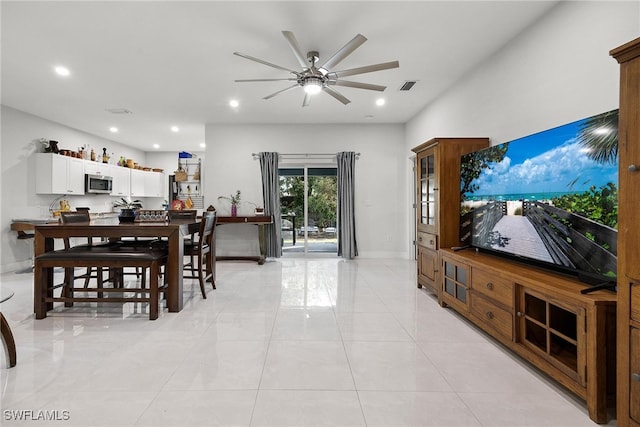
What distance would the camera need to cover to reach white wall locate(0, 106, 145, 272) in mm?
4910

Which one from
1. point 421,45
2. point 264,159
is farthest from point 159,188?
point 421,45

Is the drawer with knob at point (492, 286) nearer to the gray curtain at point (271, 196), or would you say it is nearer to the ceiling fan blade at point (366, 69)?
the ceiling fan blade at point (366, 69)

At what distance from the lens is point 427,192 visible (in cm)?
373

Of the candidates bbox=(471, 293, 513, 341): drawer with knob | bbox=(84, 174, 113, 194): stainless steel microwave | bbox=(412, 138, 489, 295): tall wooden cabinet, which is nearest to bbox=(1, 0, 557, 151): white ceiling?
bbox=(412, 138, 489, 295): tall wooden cabinet

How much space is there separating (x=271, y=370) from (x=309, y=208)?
462 cm

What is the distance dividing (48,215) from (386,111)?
621 centimetres

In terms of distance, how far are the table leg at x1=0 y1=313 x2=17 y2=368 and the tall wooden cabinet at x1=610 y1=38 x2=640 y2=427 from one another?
10.5 feet

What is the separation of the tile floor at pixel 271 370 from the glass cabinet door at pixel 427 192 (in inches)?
36.5

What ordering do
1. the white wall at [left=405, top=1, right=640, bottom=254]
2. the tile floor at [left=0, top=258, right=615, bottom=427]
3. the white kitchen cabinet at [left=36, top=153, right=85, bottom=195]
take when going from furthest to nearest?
the white kitchen cabinet at [left=36, top=153, right=85, bottom=195] → the white wall at [left=405, top=1, right=640, bottom=254] → the tile floor at [left=0, top=258, right=615, bottom=427]

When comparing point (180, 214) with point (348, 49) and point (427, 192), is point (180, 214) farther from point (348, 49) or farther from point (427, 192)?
point (427, 192)

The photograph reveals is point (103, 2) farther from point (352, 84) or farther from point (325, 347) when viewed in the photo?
point (325, 347)

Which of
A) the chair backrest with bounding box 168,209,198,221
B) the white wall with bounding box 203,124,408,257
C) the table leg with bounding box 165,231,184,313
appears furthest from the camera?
the white wall with bounding box 203,124,408,257

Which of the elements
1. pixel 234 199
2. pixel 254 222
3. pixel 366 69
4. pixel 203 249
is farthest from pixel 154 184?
pixel 366 69

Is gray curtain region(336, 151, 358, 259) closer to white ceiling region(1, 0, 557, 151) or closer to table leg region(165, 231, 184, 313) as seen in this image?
white ceiling region(1, 0, 557, 151)
